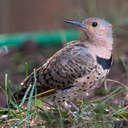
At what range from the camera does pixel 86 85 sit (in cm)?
315

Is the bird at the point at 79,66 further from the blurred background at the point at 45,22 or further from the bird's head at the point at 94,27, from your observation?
the blurred background at the point at 45,22

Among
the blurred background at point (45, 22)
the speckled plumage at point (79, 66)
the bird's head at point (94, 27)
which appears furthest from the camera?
the blurred background at point (45, 22)

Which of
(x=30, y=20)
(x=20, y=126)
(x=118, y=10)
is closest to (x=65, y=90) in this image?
(x=20, y=126)

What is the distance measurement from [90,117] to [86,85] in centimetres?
41

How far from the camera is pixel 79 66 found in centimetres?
315

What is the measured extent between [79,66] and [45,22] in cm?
561

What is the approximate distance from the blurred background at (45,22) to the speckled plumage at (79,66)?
0.28 meters

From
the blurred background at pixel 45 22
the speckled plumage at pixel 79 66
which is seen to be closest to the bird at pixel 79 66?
the speckled plumage at pixel 79 66

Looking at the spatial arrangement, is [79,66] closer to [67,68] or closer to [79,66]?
[79,66]

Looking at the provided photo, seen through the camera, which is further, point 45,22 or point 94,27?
point 45,22

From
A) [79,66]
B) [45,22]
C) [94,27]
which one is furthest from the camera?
[45,22]

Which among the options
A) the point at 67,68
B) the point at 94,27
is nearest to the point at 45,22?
the point at 94,27

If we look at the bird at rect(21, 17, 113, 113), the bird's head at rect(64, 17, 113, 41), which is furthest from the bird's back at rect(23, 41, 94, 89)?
the bird's head at rect(64, 17, 113, 41)

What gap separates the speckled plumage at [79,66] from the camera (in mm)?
3137
